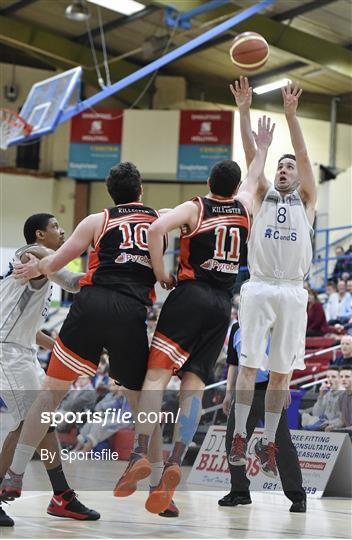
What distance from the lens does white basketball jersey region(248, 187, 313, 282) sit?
6.59 metres

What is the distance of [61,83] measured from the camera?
20.6 metres

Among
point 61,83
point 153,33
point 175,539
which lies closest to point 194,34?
point 153,33

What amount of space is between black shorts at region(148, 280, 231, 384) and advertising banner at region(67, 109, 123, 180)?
20.6m

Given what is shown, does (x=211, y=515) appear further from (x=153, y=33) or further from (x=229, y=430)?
(x=153, y=33)

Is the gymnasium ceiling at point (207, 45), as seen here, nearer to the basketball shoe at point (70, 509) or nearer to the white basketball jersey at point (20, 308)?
the white basketball jersey at point (20, 308)

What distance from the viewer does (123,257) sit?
5.92m

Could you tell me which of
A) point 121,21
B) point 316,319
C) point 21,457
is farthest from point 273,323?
point 121,21

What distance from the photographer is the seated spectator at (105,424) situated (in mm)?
9758

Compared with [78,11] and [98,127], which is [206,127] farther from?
[78,11]

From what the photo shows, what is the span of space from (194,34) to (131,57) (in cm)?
408

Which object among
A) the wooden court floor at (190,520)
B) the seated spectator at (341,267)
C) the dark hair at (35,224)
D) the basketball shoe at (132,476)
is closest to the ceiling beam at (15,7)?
the seated spectator at (341,267)

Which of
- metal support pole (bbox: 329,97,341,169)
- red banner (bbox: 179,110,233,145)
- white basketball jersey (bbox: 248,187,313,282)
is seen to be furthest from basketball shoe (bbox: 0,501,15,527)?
metal support pole (bbox: 329,97,341,169)

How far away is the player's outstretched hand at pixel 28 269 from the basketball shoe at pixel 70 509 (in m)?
1.65

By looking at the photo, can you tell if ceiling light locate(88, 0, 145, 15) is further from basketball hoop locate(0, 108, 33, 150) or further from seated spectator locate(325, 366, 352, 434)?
seated spectator locate(325, 366, 352, 434)
